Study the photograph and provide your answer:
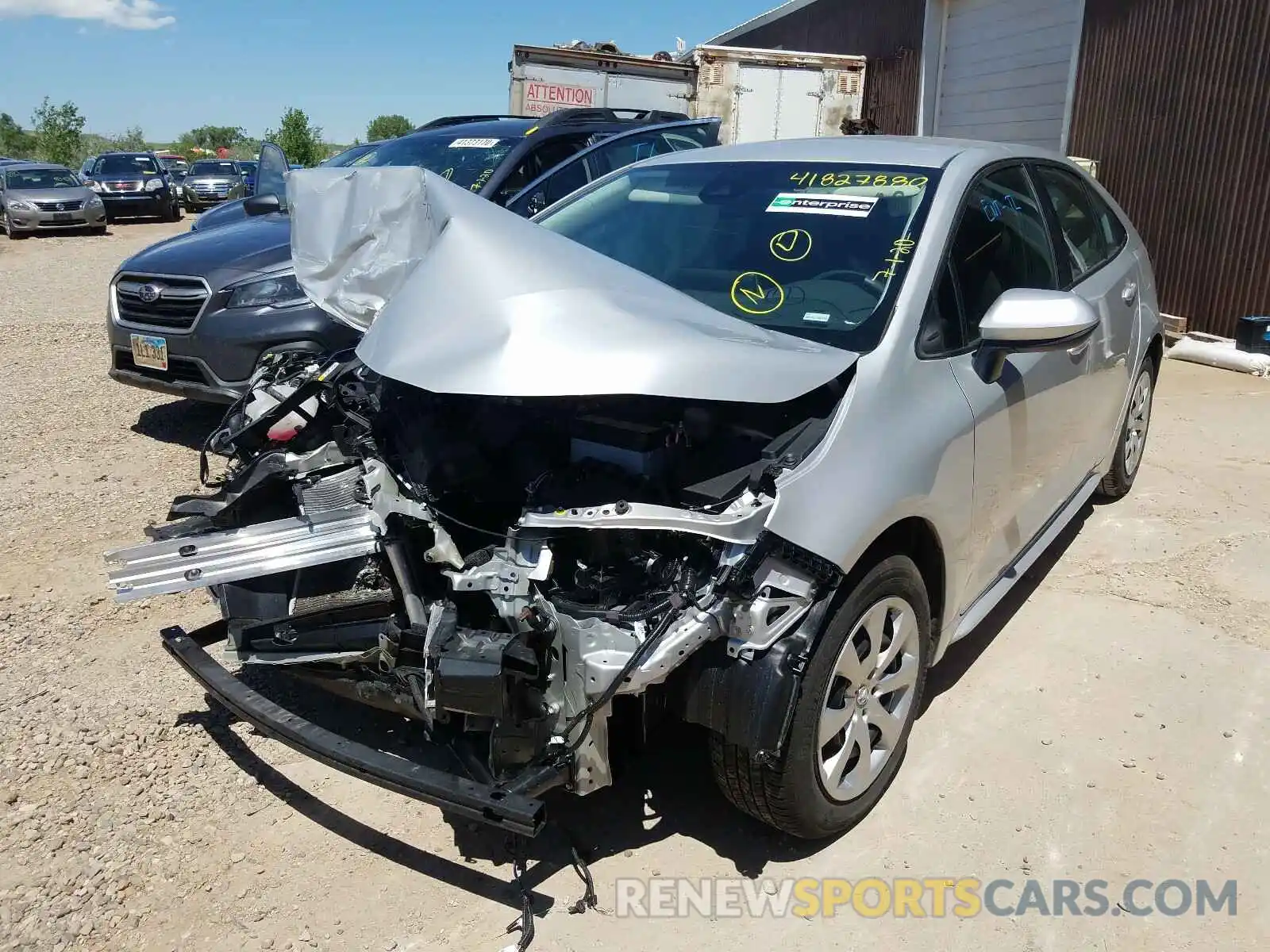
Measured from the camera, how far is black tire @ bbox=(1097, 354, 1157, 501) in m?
4.88

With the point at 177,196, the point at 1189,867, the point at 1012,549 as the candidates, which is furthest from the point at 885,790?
the point at 177,196

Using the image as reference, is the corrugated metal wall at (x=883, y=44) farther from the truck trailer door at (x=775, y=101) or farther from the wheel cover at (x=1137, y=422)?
the wheel cover at (x=1137, y=422)

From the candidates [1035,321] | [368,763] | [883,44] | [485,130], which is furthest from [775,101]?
[368,763]

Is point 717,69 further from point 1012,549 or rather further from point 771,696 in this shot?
point 771,696

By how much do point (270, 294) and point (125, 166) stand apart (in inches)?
865

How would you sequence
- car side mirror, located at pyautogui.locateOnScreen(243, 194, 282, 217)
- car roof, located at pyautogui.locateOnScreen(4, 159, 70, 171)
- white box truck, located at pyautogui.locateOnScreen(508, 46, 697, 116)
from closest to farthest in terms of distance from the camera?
car side mirror, located at pyautogui.locateOnScreen(243, 194, 282, 217) → white box truck, located at pyautogui.locateOnScreen(508, 46, 697, 116) → car roof, located at pyautogui.locateOnScreen(4, 159, 70, 171)

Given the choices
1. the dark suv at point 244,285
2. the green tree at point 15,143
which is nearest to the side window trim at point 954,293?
the dark suv at point 244,285

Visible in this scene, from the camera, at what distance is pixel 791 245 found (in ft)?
10.3

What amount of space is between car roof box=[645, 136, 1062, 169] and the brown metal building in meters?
6.64

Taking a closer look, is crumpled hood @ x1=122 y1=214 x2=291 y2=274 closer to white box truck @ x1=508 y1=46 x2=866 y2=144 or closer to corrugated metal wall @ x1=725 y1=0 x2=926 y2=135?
white box truck @ x1=508 y1=46 x2=866 y2=144

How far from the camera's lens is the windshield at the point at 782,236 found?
2.90 metres

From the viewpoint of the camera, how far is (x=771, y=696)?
2.26 m

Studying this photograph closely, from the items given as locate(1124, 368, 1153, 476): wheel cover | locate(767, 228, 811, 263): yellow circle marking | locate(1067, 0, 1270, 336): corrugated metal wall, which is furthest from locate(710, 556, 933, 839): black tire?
locate(1067, 0, 1270, 336): corrugated metal wall

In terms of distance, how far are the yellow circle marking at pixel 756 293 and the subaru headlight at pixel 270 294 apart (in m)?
3.18
